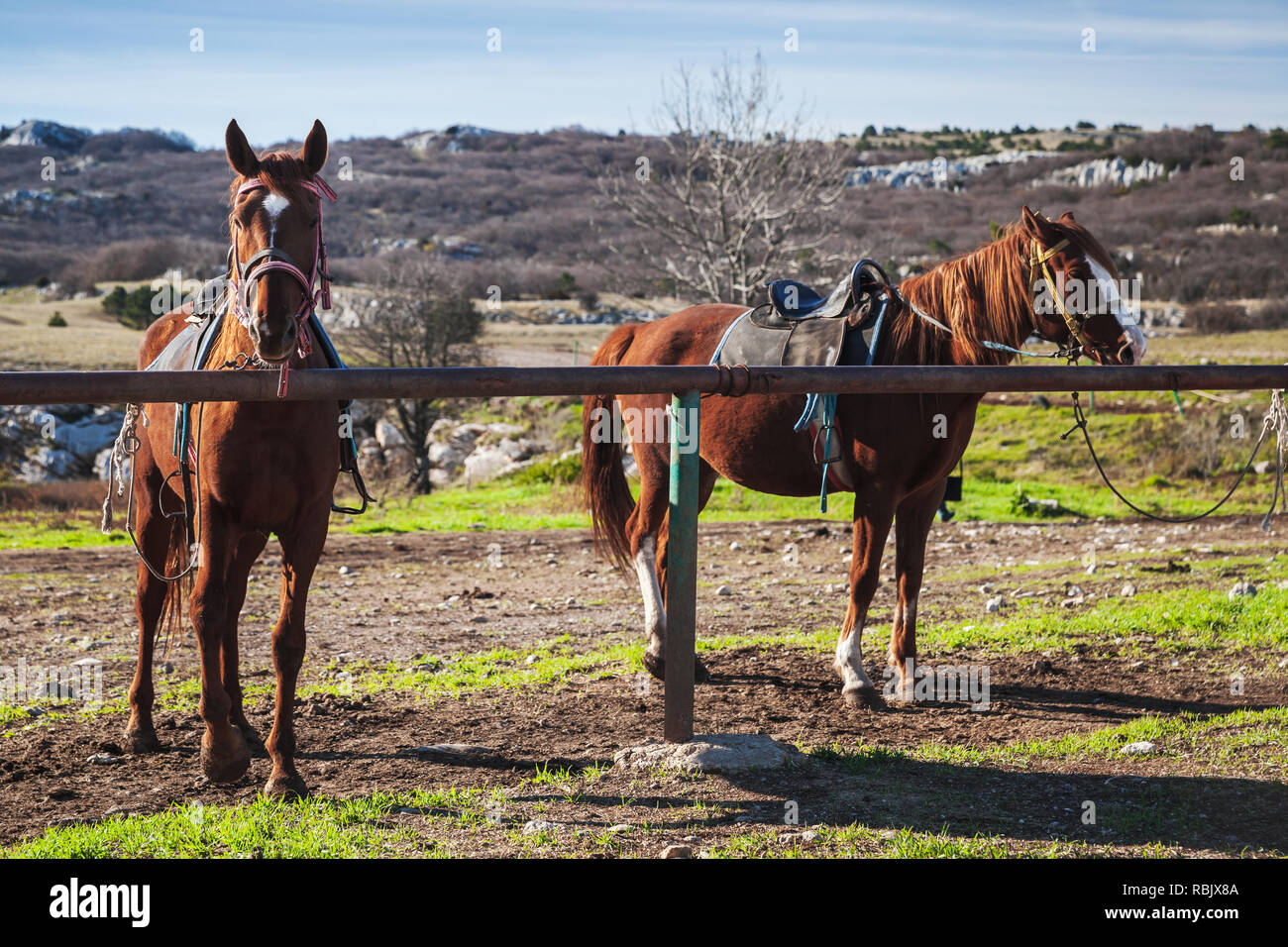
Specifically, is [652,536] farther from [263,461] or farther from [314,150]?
[314,150]

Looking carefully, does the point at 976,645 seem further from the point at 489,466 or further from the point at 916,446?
the point at 489,466

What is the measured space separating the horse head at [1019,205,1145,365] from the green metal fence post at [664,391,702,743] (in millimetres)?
2394

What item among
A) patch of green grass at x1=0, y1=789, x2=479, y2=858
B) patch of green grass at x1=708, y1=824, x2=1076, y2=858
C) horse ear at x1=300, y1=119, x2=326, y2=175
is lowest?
patch of green grass at x1=0, y1=789, x2=479, y2=858

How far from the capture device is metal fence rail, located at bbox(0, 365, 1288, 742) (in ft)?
11.8

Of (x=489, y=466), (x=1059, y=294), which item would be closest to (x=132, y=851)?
(x=1059, y=294)

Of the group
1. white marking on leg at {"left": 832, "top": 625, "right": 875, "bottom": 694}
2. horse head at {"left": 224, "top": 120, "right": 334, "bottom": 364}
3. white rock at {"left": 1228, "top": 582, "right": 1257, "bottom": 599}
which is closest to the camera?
horse head at {"left": 224, "top": 120, "right": 334, "bottom": 364}

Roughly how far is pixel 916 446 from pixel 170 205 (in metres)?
92.6

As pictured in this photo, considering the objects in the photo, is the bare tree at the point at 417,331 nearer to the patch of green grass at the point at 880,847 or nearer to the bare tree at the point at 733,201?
the bare tree at the point at 733,201

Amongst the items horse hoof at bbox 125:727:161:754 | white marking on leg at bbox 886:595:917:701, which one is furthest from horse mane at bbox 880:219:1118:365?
horse hoof at bbox 125:727:161:754

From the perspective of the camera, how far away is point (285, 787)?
4215mm

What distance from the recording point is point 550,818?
3918 millimetres

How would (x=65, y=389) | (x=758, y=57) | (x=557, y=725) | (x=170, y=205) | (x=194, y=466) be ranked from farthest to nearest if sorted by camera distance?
(x=170, y=205), (x=758, y=57), (x=557, y=725), (x=194, y=466), (x=65, y=389)

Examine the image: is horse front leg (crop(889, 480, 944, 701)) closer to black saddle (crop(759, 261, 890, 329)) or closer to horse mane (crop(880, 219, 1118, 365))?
horse mane (crop(880, 219, 1118, 365))

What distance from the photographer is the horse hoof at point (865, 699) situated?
562 centimetres
